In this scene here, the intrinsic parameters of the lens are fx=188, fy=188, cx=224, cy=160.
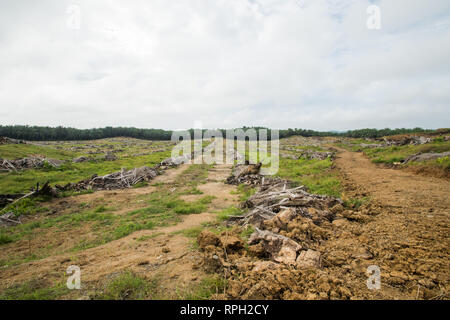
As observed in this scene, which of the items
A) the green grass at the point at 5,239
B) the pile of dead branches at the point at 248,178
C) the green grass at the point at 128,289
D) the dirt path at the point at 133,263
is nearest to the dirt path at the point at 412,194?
the pile of dead branches at the point at 248,178

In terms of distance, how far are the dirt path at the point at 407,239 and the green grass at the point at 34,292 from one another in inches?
254

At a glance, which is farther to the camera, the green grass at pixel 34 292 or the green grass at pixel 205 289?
the green grass at pixel 34 292

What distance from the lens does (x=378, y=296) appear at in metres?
3.32

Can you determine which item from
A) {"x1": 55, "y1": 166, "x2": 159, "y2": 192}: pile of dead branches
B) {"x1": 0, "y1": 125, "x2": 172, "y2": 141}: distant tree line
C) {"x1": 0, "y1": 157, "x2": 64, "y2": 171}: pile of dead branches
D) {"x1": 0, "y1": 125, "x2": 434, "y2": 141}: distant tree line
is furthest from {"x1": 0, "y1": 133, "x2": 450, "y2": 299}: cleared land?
{"x1": 0, "y1": 125, "x2": 172, "y2": 141}: distant tree line

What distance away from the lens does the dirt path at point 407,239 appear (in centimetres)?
348

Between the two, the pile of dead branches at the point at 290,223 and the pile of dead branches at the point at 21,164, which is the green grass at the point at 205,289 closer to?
the pile of dead branches at the point at 290,223

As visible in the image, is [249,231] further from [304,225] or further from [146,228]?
[146,228]

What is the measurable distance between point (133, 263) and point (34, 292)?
2.02m

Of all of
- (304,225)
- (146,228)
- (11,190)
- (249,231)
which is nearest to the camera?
(304,225)

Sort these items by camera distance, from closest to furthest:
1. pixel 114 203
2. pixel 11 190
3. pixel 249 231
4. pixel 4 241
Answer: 1. pixel 249 231
2. pixel 4 241
3. pixel 114 203
4. pixel 11 190

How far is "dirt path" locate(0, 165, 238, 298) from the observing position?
4422 millimetres

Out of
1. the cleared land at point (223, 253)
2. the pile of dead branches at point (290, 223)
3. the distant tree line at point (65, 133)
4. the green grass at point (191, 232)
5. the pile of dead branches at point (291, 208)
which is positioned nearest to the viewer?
the cleared land at point (223, 253)
